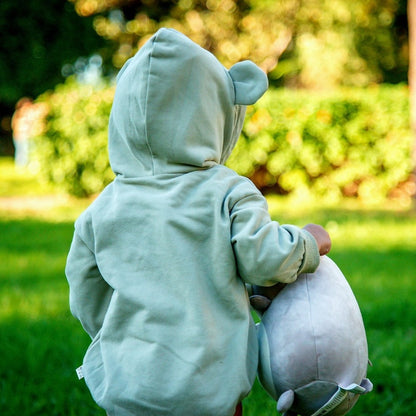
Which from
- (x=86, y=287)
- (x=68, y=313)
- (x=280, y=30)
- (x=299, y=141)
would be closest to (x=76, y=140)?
(x=299, y=141)

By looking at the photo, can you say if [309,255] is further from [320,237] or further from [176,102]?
[176,102]

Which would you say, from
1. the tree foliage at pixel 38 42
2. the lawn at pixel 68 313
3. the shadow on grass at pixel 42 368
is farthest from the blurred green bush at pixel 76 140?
the tree foliage at pixel 38 42

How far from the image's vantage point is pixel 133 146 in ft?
6.31

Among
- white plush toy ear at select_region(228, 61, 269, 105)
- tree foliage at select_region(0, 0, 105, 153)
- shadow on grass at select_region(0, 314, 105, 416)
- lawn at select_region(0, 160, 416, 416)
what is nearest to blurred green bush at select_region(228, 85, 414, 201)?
lawn at select_region(0, 160, 416, 416)

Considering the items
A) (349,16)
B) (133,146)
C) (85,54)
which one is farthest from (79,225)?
(85,54)

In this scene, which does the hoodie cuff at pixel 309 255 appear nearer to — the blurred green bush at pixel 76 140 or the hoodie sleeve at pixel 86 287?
the hoodie sleeve at pixel 86 287

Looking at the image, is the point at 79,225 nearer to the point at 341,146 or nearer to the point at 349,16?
the point at 341,146

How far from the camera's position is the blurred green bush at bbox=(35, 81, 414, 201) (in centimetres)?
1038

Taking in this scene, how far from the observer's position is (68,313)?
4.42 meters

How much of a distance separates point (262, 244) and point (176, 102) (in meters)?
0.49

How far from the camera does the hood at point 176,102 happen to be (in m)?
1.83

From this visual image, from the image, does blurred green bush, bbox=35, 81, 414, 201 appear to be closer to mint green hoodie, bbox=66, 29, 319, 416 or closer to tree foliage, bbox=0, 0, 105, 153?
mint green hoodie, bbox=66, 29, 319, 416

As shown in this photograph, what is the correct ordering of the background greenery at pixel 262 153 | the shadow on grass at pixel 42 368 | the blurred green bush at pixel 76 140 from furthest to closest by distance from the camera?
the blurred green bush at pixel 76 140 → the background greenery at pixel 262 153 → the shadow on grass at pixel 42 368

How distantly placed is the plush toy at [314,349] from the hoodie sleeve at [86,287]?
0.53m
